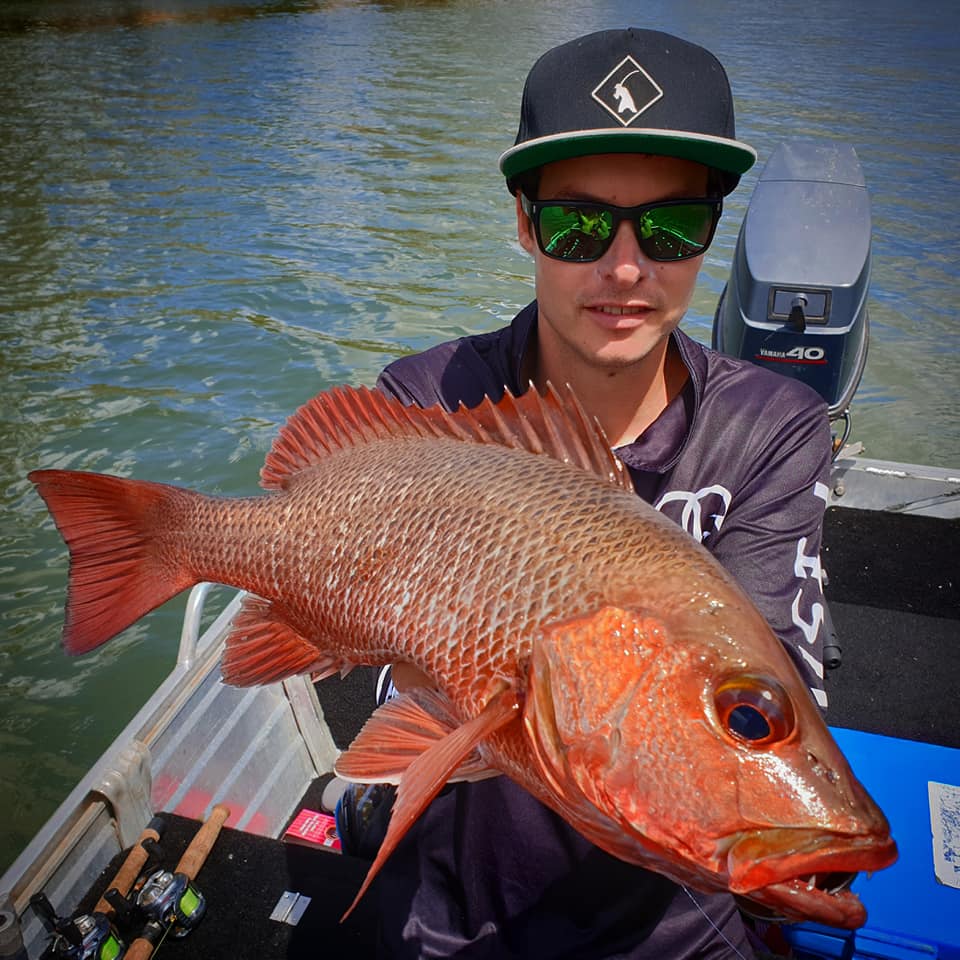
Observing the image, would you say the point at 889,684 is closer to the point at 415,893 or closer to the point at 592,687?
the point at 415,893

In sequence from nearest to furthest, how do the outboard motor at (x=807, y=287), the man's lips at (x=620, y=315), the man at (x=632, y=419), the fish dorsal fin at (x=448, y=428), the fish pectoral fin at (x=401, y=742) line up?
the fish pectoral fin at (x=401, y=742)
the fish dorsal fin at (x=448, y=428)
the man at (x=632, y=419)
the man's lips at (x=620, y=315)
the outboard motor at (x=807, y=287)

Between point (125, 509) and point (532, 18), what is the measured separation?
31.1 m

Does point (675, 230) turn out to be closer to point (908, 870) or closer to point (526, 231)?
point (526, 231)

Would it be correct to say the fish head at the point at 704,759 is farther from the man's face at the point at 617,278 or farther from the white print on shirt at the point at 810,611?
the man's face at the point at 617,278

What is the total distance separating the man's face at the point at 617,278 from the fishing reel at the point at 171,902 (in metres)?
1.80

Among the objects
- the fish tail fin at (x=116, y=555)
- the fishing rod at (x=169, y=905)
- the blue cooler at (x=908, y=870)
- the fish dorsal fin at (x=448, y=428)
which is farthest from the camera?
the fishing rod at (x=169, y=905)

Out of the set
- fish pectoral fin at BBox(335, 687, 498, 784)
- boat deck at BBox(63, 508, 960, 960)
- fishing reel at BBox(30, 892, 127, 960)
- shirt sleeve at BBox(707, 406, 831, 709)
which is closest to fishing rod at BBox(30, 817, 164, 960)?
fishing reel at BBox(30, 892, 127, 960)

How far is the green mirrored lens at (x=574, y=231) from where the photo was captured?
1870mm

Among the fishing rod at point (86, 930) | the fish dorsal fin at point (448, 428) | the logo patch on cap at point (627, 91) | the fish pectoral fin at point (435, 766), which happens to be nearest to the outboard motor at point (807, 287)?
the logo patch on cap at point (627, 91)

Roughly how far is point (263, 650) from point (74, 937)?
106cm

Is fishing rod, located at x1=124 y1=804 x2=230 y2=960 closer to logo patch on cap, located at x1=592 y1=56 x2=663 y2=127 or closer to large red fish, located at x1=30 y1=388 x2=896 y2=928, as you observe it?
large red fish, located at x1=30 y1=388 x2=896 y2=928

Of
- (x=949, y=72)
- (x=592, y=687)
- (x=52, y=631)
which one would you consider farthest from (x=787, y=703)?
(x=949, y=72)

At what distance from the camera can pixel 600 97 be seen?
1747 mm

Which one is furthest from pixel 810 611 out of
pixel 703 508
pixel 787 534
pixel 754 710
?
pixel 754 710
